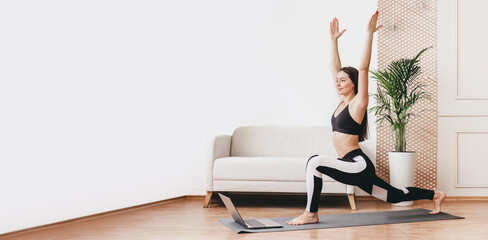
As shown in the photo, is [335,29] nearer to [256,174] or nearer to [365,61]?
[365,61]

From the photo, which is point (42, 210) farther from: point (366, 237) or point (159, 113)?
point (366, 237)

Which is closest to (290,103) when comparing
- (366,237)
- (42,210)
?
(366,237)

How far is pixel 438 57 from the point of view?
422cm

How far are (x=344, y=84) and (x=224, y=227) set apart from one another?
4.07 ft

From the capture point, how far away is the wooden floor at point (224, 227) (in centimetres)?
245

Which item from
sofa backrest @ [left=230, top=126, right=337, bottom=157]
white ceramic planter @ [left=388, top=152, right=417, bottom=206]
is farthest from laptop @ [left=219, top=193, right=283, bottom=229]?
white ceramic planter @ [left=388, top=152, right=417, bottom=206]

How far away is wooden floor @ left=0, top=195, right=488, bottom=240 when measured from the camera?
8.05ft

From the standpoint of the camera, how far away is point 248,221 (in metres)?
2.87

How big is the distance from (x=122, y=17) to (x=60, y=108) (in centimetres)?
107

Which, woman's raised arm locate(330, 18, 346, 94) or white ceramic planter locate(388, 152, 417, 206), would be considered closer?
woman's raised arm locate(330, 18, 346, 94)

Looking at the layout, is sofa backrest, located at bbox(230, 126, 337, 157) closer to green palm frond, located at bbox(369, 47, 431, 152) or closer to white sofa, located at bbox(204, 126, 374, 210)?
white sofa, located at bbox(204, 126, 374, 210)

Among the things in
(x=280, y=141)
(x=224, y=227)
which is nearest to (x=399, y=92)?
(x=280, y=141)

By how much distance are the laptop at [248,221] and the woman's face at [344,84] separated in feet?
3.26

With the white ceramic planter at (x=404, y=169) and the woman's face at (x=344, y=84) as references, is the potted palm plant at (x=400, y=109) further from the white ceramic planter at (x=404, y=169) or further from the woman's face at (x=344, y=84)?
the woman's face at (x=344, y=84)
